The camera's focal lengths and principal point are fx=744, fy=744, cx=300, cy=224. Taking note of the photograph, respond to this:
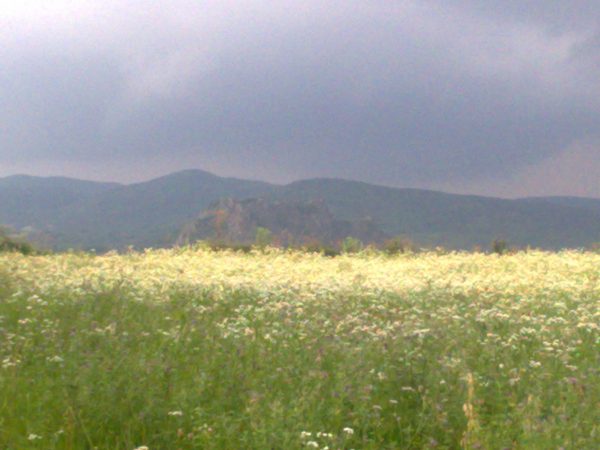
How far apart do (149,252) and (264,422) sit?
56.8 ft

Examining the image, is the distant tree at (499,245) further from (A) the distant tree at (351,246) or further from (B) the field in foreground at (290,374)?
(B) the field in foreground at (290,374)

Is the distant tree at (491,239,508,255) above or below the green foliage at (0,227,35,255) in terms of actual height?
above

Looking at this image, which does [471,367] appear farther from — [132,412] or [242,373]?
[132,412]

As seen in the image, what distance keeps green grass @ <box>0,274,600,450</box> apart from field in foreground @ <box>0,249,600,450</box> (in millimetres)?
Answer: 19

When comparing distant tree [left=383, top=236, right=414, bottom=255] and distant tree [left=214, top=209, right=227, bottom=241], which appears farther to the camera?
distant tree [left=214, top=209, right=227, bottom=241]

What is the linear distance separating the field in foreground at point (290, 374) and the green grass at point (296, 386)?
0.02 m

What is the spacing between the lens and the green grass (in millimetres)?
5285

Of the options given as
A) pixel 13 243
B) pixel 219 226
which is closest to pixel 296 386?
pixel 13 243

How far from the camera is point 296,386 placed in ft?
20.9

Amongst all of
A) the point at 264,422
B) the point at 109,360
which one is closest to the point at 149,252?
the point at 109,360

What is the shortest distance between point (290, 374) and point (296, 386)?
8.4 inches

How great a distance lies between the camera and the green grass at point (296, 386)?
5285 millimetres

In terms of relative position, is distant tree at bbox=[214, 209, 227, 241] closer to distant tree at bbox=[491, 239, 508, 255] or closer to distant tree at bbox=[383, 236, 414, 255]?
distant tree at bbox=[383, 236, 414, 255]

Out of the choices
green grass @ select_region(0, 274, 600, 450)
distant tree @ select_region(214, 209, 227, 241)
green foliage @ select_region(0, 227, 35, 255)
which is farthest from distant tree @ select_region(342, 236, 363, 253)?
green grass @ select_region(0, 274, 600, 450)
